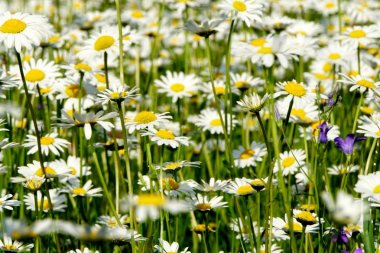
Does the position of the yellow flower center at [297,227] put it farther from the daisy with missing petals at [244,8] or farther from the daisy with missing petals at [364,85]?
the daisy with missing petals at [244,8]

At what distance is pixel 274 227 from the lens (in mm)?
2035

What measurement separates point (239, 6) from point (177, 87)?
69 cm

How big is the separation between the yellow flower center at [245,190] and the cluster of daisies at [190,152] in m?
0.02

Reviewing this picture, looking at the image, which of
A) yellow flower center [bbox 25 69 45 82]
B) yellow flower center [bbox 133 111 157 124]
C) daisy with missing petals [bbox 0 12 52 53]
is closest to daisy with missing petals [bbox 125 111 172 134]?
yellow flower center [bbox 133 111 157 124]

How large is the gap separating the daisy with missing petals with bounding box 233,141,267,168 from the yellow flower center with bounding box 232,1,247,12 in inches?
21.8

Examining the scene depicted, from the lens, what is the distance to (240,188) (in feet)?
6.78

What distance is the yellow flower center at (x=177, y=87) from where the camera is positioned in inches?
124

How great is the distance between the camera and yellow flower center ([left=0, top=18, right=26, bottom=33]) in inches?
80.1

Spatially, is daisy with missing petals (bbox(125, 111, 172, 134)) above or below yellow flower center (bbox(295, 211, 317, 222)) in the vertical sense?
above

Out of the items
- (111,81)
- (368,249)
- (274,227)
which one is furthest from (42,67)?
(368,249)

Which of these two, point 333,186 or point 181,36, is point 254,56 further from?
point 181,36

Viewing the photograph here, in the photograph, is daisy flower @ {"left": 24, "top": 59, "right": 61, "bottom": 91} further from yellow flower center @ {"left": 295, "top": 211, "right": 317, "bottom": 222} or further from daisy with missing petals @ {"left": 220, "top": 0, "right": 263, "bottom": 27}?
yellow flower center @ {"left": 295, "top": 211, "right": 317, "bottom": 222}

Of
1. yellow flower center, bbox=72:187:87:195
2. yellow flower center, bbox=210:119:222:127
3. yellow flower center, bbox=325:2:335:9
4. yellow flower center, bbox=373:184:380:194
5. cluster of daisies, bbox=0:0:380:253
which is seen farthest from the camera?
yellow flower center, bbox=325:2:335:9

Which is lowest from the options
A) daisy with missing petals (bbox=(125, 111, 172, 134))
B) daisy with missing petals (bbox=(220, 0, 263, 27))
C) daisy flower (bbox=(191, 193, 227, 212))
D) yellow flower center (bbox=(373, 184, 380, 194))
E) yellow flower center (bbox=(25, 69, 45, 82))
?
daisy flower (bbox=(191, 193, 227, 212))
